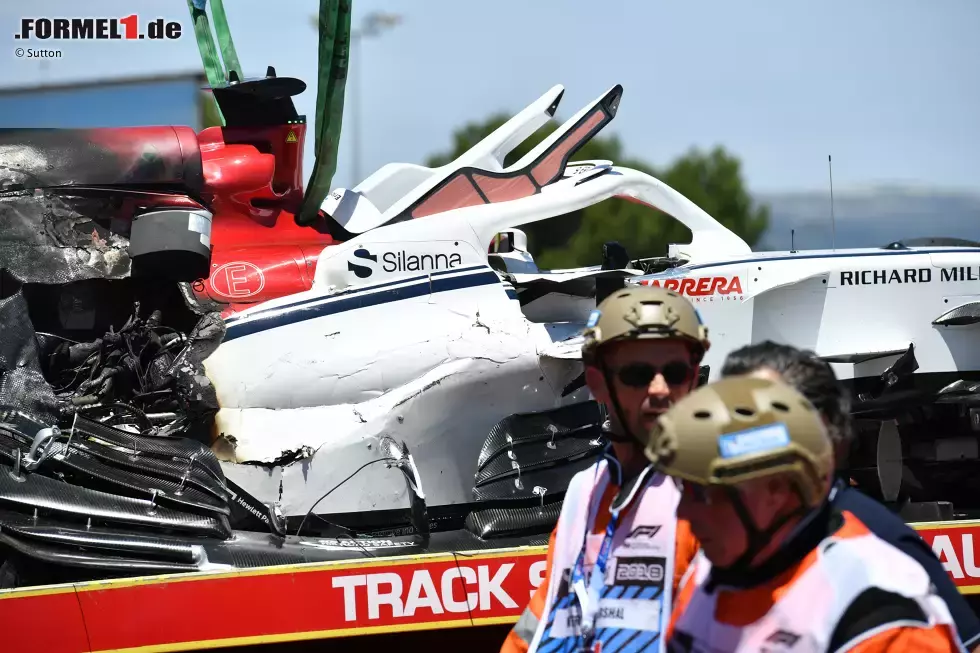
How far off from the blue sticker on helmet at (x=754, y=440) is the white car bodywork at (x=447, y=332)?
3.84 meters

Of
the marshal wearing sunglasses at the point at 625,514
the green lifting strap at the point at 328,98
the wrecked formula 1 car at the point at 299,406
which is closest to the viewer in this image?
the marshal wearing sunglasses at the point at 625,514

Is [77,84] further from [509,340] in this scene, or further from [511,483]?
[511,483]

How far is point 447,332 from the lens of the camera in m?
5.63

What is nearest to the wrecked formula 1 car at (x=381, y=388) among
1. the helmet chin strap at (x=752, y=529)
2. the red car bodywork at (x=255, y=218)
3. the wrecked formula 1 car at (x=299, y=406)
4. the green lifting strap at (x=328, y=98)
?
the wrecked formula 1 car at (x=299, y=406)

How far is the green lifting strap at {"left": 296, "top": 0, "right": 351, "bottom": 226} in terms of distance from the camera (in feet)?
23.0

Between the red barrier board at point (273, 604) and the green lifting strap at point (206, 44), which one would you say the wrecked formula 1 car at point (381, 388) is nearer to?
the red barrier board at point (273, 604)

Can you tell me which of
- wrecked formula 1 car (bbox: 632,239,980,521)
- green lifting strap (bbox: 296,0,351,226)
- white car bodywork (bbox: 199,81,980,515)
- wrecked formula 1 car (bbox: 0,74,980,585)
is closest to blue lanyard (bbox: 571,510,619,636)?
wrecked formula 1 car (bbox: 0,74,980,585)

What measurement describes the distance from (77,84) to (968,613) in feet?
24.8

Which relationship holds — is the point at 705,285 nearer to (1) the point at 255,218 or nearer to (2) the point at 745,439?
(1) the point at 255,218

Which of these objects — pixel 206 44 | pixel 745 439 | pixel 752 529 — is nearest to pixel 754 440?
pixel 745 439

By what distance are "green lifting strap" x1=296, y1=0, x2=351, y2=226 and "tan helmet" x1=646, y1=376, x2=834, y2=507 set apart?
5531 mm

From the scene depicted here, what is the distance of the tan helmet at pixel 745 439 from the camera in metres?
1.61

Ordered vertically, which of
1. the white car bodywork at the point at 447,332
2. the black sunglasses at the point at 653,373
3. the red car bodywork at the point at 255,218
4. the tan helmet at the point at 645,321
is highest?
the red car bodywork at the point at 255,218

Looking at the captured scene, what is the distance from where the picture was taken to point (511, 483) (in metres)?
5.36
